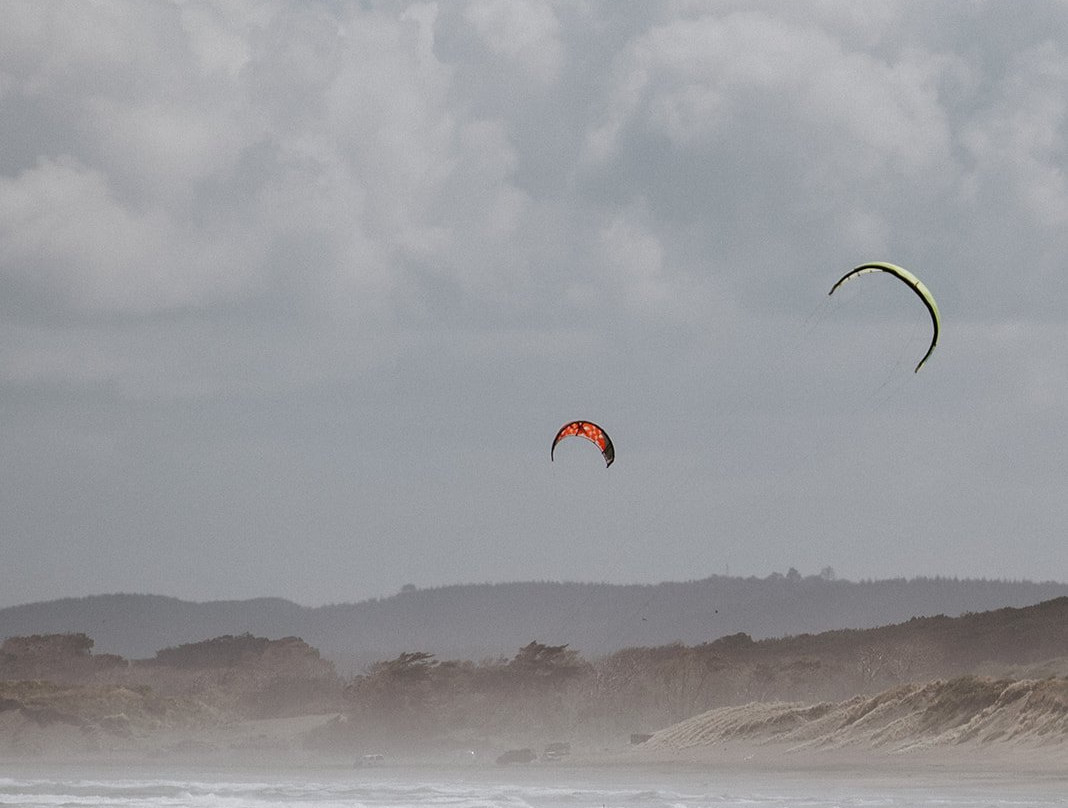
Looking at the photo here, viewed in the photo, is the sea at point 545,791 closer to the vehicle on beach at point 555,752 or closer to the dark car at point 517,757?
the vehicle on beach at point 555,752

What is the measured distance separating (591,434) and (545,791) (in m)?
9.09

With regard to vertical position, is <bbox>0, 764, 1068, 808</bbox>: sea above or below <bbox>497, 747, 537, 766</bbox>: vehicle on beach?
below

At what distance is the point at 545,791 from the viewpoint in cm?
4288

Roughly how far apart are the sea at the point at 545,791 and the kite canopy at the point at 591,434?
8.21 m

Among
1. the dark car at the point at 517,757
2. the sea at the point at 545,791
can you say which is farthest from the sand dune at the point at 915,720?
the sea at the point at 545,791

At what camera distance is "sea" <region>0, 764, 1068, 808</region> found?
122 feet

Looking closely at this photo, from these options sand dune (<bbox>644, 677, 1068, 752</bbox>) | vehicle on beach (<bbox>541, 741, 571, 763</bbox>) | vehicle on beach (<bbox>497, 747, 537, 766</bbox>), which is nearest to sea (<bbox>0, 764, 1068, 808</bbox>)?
sand dune (<bbox>644, 677, 1068, 752</bbox>)

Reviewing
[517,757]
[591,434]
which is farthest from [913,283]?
[517,757]

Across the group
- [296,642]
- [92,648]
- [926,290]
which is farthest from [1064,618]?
[92,648]

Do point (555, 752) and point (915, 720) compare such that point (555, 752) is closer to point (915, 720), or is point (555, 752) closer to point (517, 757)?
point (517, 757)

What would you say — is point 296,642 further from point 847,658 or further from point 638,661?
point 847,658

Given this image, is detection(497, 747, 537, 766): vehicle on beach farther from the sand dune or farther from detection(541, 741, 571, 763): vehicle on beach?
the sand dune

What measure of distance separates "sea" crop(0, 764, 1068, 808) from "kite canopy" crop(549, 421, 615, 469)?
26.9ft

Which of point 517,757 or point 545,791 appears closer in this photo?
point 545,791
